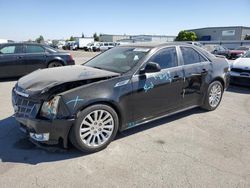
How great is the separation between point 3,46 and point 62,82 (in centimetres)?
649

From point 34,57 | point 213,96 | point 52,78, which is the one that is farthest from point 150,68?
point 34,57

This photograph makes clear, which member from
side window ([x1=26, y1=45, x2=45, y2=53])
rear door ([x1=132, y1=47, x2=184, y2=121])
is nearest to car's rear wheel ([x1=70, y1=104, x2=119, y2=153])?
rear door ([x1=132, y1=47, x2=184, y2=121])

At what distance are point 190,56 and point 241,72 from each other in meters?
4.04

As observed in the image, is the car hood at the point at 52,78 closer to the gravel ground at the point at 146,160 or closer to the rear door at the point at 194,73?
the gravel ground at the point at 146,160

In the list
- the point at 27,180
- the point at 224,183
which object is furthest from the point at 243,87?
the point at 27,180

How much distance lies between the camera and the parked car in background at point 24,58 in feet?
27.5

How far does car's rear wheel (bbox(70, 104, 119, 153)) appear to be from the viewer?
126 inches

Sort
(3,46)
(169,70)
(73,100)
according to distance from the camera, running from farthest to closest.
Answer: (3,46)
(169,70)
(73,100)

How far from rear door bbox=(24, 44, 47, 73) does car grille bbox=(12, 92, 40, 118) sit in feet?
18.5

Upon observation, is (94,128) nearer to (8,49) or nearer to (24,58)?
(24,58)

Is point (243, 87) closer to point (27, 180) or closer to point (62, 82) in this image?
point (62, 82)

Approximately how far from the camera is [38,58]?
888 cm

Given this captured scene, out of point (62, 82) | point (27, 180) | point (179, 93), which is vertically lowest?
point (27, 180)

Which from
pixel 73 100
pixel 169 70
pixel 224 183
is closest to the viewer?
pixel 224 183
